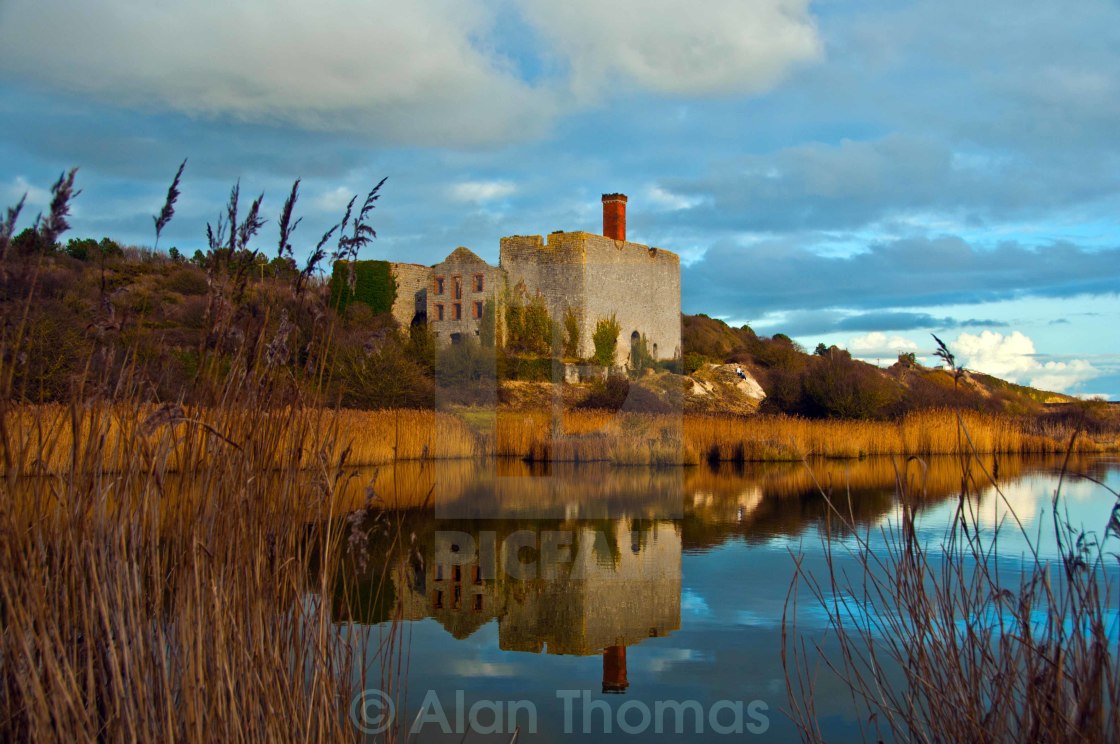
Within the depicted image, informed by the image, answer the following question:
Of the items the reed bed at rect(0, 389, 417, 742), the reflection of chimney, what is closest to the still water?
the reflection of chimney

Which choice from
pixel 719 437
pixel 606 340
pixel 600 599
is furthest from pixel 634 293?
pixel 600 599

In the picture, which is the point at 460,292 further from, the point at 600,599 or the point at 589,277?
the point at 600,599

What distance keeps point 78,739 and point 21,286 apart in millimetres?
808

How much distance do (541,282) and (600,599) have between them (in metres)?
20.9

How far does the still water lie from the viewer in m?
3.26

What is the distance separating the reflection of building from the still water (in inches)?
0.7

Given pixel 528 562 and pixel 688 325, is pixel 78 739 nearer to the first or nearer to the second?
pixel 528 562

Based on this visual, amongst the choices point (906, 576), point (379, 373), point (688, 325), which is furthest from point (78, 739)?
point (688, 325)

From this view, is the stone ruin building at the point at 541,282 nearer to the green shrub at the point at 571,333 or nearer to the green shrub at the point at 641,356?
the green shrub at the point at 571,333

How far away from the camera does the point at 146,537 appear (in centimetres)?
215

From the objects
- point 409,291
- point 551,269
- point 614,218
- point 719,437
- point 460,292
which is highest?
point 614,218

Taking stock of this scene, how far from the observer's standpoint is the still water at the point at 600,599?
10.7 feet

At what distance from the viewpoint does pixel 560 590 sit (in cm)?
550

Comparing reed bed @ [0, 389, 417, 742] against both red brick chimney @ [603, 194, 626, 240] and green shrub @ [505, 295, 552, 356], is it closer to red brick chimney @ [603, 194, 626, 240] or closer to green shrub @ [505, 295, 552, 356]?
green shrub @ [505, 295, 552, 356]
